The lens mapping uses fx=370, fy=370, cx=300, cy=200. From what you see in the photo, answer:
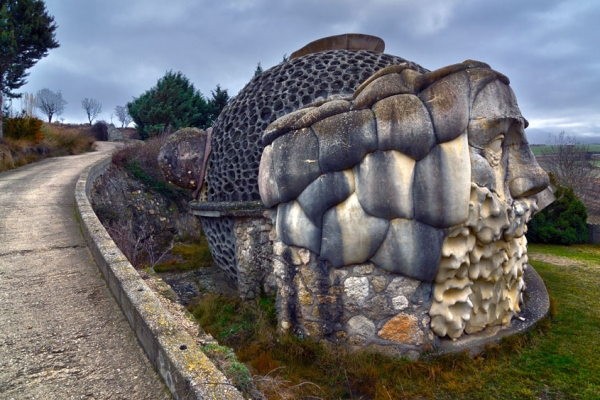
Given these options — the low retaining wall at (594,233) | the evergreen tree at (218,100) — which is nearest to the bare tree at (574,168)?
the low retaining wall at (594,233)

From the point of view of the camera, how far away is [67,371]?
2.23 metres

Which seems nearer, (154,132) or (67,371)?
(67,371)

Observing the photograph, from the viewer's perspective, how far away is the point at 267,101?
5.32 m

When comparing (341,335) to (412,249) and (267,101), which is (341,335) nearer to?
(412,249)

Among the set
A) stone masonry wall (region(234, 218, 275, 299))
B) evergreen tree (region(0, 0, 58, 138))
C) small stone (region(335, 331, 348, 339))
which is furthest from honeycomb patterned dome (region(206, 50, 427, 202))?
evergreen tree (region(0, 0, 58, 138))

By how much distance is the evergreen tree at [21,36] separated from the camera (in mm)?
12328

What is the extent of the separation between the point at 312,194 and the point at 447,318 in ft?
5.75

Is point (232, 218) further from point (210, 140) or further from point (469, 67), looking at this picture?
point (469, 67)

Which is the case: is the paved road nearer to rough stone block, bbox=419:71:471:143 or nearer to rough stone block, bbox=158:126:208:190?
rough stone block, bbox=158:126:208:190

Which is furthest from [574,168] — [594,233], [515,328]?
[515,328]

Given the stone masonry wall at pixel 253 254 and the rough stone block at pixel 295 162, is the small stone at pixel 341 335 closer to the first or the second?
the rough stone block at pixel 295 162

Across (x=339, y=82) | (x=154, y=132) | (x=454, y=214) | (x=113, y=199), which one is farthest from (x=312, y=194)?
(x=154, y=132)

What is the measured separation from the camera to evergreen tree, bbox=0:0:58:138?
12.3 m

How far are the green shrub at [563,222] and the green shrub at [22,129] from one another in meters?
16.3
